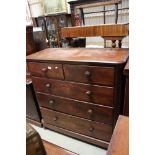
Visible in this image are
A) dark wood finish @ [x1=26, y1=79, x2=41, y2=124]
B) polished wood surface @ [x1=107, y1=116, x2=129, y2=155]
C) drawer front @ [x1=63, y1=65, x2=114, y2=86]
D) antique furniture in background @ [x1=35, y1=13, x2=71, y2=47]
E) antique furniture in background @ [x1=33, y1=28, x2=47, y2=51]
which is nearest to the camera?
polished wood surface @ [x1=107, y1=116, x2=129, y2=155]

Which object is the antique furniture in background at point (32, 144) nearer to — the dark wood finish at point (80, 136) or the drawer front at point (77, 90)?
the drawer front at point (77, 90)

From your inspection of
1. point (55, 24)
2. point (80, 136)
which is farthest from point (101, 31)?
point (55, 24)

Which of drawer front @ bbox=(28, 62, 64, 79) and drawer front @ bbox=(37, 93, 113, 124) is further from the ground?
drawer front @ bbox=(28, 62, 64, 79)

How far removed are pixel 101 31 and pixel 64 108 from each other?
31.4 inches

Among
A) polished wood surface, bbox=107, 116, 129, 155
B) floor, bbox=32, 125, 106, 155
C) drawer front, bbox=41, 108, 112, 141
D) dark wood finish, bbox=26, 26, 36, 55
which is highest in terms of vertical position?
dark wood finish, bbox=26, 26, 36, 55

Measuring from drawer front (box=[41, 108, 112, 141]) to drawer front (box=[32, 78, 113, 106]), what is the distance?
0.80 ft

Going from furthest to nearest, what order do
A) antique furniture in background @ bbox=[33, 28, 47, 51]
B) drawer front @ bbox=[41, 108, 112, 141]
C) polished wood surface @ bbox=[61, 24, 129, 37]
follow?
1. antique furniture in background @ bbox=[33, 28, 47, 51]
2. drawer front @ bbox=[41, 108, 112, 141]
3. polished wood surface @ bbox=[61, 24, 129, 37]

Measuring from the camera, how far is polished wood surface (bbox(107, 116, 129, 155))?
50 centimetres

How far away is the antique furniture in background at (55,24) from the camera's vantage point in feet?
12.9

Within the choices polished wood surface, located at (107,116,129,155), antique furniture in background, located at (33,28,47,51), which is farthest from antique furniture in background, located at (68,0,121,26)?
polished wood surface, located at (107,116,129,155)

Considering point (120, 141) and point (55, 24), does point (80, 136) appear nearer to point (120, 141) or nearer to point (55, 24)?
point (120, 141)

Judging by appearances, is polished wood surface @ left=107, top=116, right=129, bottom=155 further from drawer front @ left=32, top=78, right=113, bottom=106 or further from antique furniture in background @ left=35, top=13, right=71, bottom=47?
antique furniture in background @ left=35, top=13, right=71, bottom=47
